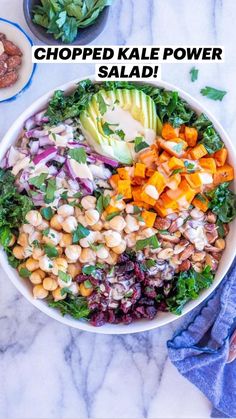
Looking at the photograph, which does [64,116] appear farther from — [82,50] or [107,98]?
[82,50]

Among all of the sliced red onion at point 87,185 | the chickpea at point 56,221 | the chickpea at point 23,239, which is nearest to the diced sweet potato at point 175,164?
the sliced red onion at point 87,185

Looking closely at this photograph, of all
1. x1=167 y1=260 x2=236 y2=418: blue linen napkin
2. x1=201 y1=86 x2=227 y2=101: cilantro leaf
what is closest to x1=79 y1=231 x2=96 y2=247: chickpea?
x1=167 y1=260 x2=236 y2=418: blue linen napkin

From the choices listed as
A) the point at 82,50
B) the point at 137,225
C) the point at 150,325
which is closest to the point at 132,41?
the point at 82,50

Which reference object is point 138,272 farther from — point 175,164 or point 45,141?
point 45,141

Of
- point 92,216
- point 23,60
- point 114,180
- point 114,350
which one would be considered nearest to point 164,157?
point 114,180

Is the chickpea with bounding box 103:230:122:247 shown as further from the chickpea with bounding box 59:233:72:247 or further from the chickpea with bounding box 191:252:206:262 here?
the chickpea with bounding box 191:252:206:262

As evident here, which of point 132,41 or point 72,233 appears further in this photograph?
point 132,41
